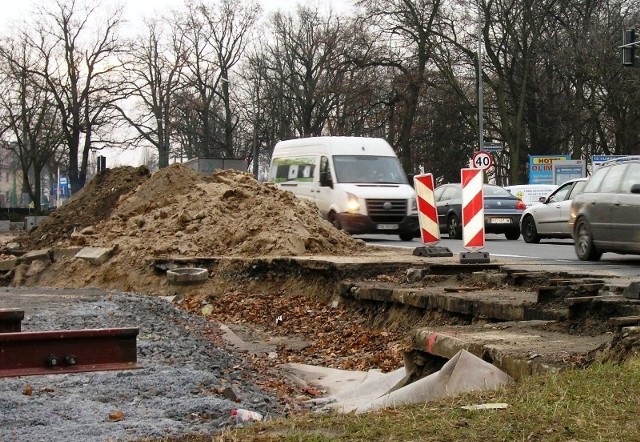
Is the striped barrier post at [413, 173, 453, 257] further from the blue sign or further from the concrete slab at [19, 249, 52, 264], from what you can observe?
the blue sign

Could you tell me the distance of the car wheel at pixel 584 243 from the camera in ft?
53.6

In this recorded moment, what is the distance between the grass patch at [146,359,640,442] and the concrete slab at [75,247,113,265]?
14596 mm

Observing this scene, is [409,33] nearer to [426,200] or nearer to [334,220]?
[334,220]

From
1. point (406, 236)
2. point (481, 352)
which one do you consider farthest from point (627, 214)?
point (406, 236)

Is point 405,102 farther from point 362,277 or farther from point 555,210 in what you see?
point 362,277

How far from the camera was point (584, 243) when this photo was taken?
54.4 feet

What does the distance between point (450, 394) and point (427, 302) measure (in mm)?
5195

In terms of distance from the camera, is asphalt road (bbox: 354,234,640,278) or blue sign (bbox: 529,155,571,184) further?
blue sign (bbox: 529,155,571,184)

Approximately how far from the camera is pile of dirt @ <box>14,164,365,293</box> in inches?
730

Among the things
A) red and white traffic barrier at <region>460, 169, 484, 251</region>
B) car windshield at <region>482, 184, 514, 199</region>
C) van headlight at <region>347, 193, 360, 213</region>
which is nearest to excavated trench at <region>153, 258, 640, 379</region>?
red and white traffic barrier at <region>460, 169, 484, 251</region>

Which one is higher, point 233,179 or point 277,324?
point 233,179

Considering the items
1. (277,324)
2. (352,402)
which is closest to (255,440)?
(352,402)

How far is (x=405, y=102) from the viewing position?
173 ft

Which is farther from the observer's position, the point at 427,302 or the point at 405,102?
the point at 405,102
